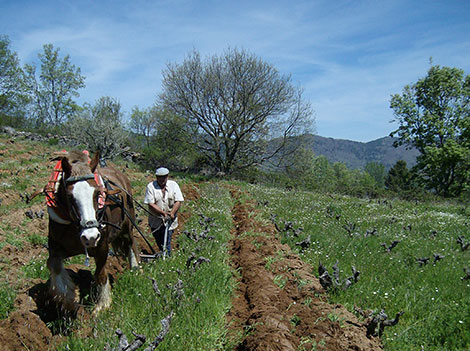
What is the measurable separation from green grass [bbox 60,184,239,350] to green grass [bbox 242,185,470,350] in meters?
1.74

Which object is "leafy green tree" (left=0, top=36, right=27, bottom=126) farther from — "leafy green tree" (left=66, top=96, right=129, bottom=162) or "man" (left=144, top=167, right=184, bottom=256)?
"man" (left=144, top=167, right=184, bottom=256)

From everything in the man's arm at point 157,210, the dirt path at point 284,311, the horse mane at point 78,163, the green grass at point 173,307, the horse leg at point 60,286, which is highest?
the horse mane at point 78,163

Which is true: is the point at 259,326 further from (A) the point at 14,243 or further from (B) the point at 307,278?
(A) the point at 14,243

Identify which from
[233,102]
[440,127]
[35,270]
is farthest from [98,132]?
[440,127]

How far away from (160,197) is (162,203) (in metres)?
0.13

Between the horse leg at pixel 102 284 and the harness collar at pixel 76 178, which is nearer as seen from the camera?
the harness collar at pixel 76 178

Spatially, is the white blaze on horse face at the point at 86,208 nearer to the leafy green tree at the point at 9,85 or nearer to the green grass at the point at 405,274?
the green grass at the point at 405,274

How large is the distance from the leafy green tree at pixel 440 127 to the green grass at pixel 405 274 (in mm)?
31266

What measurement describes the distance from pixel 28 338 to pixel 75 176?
→ 5.75 feet

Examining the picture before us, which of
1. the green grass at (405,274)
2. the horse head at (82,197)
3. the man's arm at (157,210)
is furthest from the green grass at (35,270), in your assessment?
the green grass at (405,274)

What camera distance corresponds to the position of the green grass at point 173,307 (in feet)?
10.9

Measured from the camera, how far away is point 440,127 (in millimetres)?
38281

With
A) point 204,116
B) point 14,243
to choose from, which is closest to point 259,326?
point 14,243

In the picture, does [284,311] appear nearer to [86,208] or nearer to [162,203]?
[86,208]
